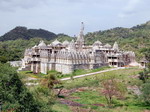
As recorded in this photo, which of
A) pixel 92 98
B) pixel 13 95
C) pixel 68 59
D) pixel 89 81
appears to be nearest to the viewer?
pixel 13 95

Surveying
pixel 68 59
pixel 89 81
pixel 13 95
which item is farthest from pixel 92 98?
pixel 68 59

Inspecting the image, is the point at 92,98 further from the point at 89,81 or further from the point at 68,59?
the point at 68,59

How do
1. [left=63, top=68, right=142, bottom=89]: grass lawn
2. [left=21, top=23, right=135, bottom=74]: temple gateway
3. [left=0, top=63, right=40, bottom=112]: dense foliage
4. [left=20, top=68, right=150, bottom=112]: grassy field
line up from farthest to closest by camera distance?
[left=21, top=23, right=135, bottom=74]: temple gateway < [left=63, top=68, right=142, bottom=89]: grass lawn < [left=20, top=68, right=150, bottom=112]: grassy field < [left=0, top=63, right=40, bottom=112]: dense foliage

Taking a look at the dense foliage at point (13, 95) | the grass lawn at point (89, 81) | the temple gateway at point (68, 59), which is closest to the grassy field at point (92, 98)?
the grass lawn at point (89, 81)

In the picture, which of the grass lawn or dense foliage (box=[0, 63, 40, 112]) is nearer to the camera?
dense foliage (box=[0, 63, 40, 112])

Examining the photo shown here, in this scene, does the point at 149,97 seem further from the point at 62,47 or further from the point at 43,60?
the point at 62,47

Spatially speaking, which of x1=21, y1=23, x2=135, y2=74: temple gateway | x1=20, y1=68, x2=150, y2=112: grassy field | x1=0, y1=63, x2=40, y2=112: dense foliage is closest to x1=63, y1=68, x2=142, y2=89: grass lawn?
x1=20, y1=68, x2=150, y2=112: grassy field

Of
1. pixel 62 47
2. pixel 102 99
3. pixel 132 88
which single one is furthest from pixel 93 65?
pixel 102 99

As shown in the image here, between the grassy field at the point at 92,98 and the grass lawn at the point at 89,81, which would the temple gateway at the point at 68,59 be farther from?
the grassy field at the point at 92,98

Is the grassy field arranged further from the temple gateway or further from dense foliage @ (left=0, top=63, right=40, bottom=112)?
the temple gateway

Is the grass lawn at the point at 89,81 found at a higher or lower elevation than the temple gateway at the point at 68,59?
lower

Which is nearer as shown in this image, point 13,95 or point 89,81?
point 13,95

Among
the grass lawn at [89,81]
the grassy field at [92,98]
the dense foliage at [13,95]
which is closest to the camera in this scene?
the dense foliage at [13,95]

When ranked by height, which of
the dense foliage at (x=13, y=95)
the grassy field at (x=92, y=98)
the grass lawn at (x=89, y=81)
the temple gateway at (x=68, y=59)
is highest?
the temple gateway at (x=68, y=59)
